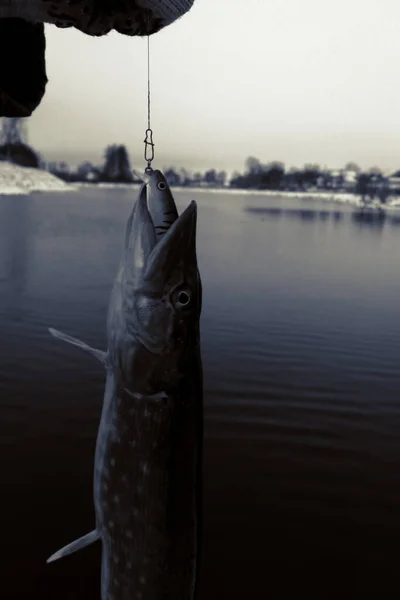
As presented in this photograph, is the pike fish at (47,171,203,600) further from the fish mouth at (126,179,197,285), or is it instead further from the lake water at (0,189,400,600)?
the lake water at (0,189,400,600)

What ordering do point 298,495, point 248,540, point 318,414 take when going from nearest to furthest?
point 248,540 → point 298,495 → point 318,414

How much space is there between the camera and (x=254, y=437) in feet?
25.8

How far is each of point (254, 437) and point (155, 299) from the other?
6612 mm

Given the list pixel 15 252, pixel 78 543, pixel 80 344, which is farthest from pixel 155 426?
pixel 15 252

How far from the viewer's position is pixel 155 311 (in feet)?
5.13

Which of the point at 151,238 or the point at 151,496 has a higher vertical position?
the point at 151,238

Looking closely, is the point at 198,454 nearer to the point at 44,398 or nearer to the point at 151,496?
the point at 151,496

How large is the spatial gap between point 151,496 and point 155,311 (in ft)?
1.59

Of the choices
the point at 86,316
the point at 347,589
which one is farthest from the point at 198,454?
the point at 86,316

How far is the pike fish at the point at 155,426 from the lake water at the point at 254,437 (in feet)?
13.1

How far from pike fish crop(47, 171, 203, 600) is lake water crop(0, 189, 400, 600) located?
399 cm

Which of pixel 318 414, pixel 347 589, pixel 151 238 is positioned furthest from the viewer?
pixel 318 414

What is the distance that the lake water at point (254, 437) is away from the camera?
5.54 meters

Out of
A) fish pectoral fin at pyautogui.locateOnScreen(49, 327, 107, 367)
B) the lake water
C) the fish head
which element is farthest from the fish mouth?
the lake water
